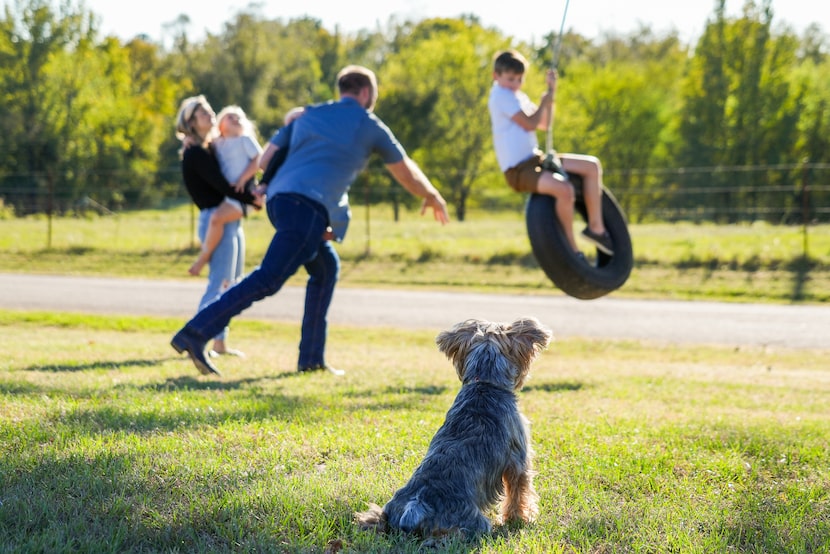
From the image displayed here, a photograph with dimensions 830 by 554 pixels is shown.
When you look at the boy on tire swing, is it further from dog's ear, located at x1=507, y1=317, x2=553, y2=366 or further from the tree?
the tree

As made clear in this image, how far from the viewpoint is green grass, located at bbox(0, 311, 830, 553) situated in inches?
138

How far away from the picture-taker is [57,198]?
4400cm

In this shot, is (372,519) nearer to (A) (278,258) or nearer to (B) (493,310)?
(A) (278,258)

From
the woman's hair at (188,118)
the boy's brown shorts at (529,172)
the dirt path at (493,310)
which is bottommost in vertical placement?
the dirt path at (493,310)

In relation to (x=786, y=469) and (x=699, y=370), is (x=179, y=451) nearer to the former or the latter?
(x=786, y=469)

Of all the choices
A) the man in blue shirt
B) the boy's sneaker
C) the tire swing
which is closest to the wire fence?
the boy's sneaker

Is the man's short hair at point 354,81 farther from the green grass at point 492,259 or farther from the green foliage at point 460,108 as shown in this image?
the green foliage at point 460,108

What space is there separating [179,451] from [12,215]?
31.3 m

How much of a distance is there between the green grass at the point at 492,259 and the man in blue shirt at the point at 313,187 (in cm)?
1147

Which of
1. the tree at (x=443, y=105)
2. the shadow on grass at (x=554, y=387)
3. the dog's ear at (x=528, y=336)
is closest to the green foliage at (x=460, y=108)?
the tree at (x=443, y=105)

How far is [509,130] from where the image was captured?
8758 mm

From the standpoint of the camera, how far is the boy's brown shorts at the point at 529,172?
874cm

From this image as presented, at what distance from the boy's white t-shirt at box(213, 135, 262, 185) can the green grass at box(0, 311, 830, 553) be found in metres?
2.01

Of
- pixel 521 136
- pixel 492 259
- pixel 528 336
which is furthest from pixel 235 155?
pixel 492 259
